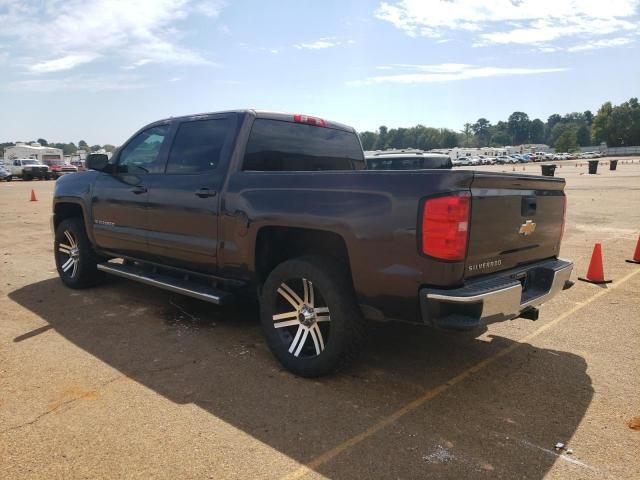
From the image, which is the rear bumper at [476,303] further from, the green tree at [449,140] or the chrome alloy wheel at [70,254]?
the green tree at [449,140]

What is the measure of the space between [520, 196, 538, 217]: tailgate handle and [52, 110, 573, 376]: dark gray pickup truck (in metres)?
0.02

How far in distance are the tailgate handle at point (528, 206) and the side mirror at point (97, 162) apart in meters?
4.13

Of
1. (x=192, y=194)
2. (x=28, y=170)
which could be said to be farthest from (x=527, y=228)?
(x=28, y=170)

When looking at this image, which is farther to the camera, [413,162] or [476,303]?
[413,162]

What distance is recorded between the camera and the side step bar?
13.9ft

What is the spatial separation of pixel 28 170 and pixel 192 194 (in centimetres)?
4086

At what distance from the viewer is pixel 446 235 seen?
2967 millimetres

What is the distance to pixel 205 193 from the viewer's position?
432cm

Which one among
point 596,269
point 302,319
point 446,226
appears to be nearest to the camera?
point 446,226

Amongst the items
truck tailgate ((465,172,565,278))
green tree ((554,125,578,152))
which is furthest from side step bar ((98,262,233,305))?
green tree ((554,125,578,152))

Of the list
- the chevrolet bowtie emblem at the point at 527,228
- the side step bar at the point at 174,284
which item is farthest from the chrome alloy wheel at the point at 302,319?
the chevrolet bowtie emblem at the point at 527,228

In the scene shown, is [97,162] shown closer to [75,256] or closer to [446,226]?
[75,256]

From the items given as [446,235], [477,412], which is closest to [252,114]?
[446,235]

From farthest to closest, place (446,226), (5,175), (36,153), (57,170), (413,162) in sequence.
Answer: (36,153), (57,170), (5,175), (413,162), (446,226)
